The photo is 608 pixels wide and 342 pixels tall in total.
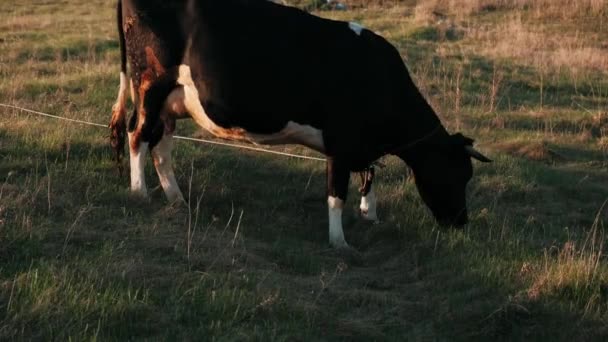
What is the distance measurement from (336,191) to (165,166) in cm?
163

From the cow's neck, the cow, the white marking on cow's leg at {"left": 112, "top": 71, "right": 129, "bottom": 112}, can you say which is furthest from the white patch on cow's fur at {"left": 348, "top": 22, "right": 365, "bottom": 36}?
the white marking on cow's leg at {"left": 112, "top": 71, "right": 129, "bottom": 112}

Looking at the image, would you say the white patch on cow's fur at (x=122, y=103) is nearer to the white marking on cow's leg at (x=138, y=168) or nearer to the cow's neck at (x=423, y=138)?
the white marking on cow's leg at (x=138, y=168)

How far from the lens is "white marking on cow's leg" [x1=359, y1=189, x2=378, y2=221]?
7.73 meters

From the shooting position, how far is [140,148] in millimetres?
7801

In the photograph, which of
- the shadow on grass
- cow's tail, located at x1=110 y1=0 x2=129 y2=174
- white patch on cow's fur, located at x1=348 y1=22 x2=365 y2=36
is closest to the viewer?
the shadow on grass

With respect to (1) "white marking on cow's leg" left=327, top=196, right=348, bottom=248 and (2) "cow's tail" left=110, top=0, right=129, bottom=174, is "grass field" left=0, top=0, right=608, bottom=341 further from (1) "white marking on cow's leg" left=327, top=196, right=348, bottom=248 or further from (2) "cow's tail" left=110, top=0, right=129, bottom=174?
(2) "cow's tail" left=110, top=0, right=129, bottom=174

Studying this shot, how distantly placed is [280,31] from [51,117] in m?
3.74

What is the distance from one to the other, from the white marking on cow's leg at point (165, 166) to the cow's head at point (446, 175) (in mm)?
2158

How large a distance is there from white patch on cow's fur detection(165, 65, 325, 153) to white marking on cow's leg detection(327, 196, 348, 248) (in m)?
0.49

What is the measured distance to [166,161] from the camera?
7855 millimetres

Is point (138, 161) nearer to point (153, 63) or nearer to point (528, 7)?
point (153, 63)

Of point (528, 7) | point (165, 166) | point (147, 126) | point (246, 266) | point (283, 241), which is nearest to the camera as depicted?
point (246, 266)

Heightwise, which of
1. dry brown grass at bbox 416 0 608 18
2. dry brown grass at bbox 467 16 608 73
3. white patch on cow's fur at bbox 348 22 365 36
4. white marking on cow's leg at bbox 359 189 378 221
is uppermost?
white patch on cow's fur at bbox 348 22 365 36

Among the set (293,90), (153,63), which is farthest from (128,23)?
(293,90)
